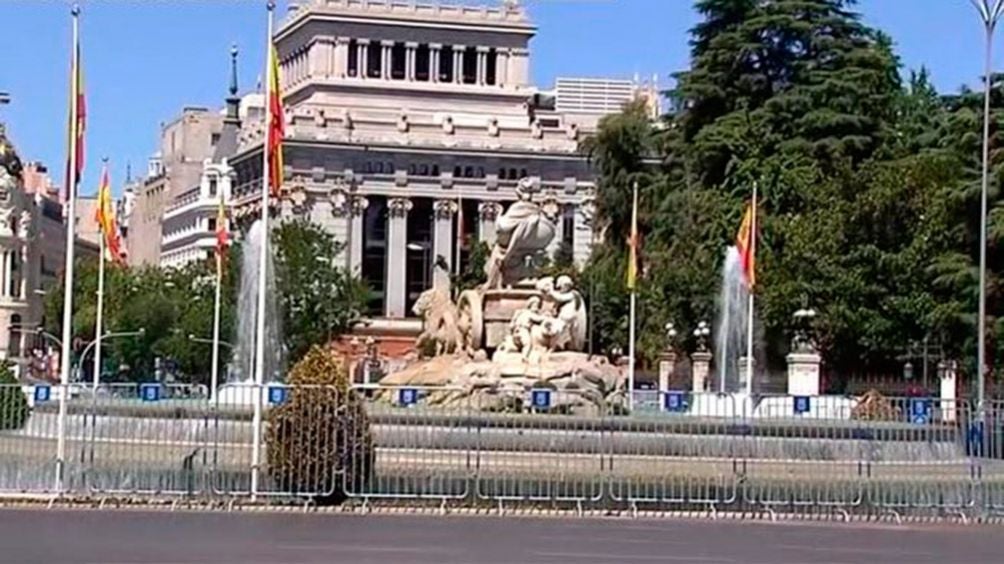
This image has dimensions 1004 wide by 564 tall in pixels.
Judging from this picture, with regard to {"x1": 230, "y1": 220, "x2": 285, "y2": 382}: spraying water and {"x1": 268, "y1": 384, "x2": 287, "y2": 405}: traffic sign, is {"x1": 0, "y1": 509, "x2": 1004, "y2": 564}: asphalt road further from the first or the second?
{"x1": 230, "y1": 220, "x2": 285, "y2": 382}: spraying water

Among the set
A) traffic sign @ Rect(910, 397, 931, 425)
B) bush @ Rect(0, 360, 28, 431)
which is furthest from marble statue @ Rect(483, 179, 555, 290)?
bush @ Rect(0, 360, 28, 431)

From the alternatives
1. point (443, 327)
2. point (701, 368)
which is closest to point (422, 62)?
point (701, 368)

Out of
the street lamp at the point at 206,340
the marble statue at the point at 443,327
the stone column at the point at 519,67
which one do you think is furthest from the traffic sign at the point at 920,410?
the stone column at the point at 519,67

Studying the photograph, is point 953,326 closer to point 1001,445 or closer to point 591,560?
point 1001,445

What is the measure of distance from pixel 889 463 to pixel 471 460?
20.5 ft

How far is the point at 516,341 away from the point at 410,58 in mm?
88494

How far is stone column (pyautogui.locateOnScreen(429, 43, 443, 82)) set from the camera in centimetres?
12156

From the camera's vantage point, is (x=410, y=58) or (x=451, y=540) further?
(x=410, y=58)

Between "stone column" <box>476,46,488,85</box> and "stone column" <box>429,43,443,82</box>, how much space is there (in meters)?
2.42

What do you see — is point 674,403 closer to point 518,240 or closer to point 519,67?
A: point 518,240

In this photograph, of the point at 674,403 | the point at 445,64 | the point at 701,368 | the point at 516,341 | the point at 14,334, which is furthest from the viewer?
the point at 445,64

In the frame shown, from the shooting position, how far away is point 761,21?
72.5 metres

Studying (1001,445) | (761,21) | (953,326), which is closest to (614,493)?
(1001,445)

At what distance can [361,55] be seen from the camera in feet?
397
